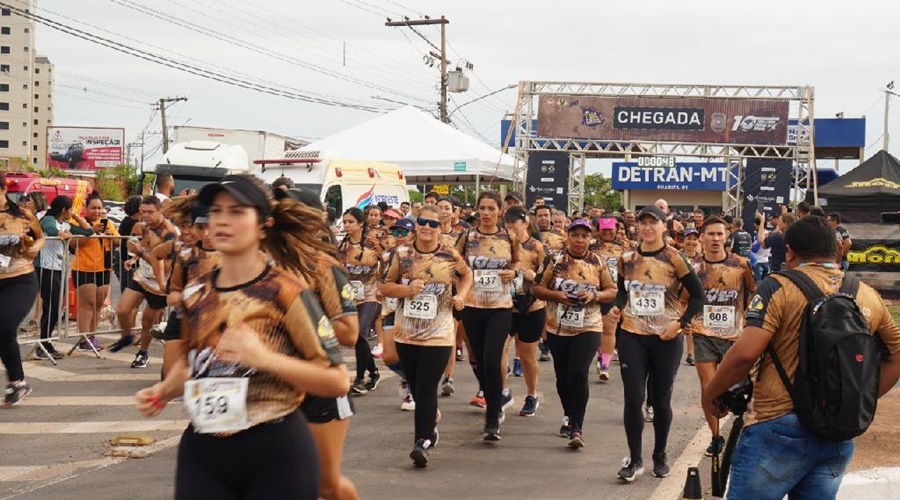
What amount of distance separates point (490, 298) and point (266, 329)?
5957 millimetres

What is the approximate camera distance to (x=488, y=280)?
32.6ft

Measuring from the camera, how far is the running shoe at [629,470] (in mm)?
8078

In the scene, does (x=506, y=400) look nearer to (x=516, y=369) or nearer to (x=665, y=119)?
(x=516, y=369)

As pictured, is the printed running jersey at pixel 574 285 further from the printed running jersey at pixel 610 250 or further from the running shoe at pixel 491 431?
the printed running jersey at pixel 610 250

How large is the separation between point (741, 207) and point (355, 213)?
854 inches

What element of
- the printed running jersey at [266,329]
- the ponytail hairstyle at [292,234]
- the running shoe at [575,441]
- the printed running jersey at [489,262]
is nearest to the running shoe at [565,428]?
the running shoe at [575,441]

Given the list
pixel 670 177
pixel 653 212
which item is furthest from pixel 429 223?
pixel 670 177

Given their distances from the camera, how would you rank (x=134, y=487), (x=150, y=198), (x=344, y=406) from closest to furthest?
(x=344, y=406) < (x=134, y=487) < (x=150, y=198)

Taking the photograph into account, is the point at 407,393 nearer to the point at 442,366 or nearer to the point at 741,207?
the point at 442,366

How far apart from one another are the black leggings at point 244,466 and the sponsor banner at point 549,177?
27.4 meters

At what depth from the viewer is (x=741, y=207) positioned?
31.7 m

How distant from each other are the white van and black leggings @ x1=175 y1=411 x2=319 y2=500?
52.5ft

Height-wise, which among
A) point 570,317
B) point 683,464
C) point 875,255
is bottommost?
point 683,464

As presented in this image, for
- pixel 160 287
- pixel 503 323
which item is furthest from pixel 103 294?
pixel 503 323
